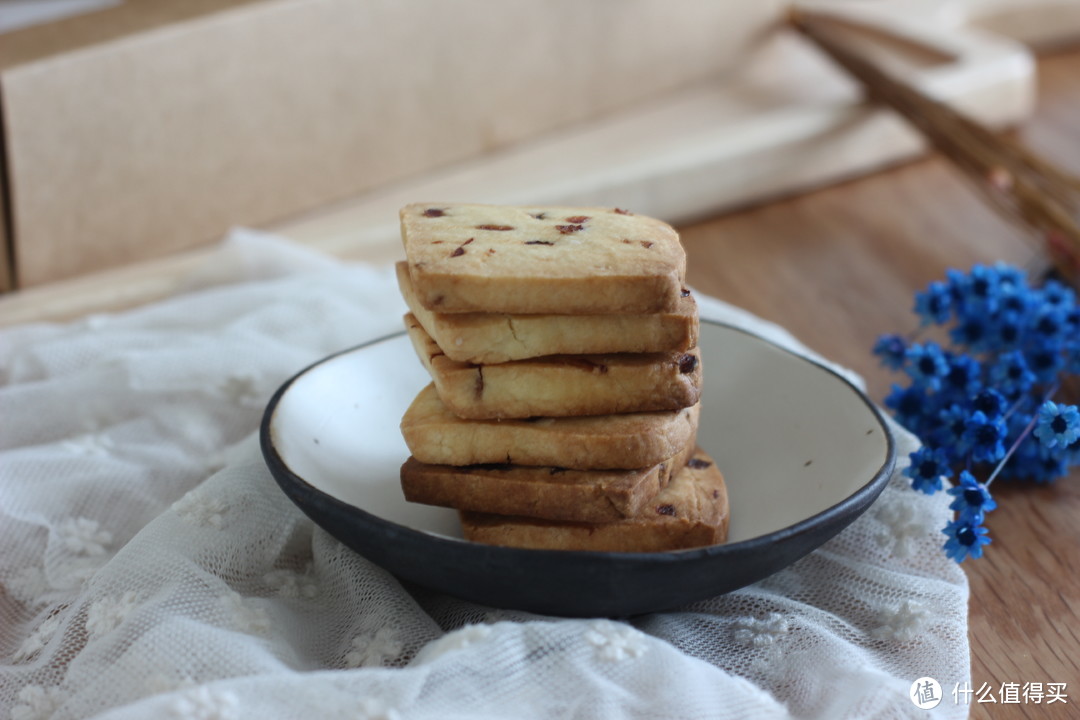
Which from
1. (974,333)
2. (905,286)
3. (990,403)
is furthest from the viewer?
(905,286)

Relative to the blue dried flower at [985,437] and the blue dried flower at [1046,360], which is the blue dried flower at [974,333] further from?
the blue dried flower at [985,437]

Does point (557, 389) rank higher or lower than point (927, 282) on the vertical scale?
higher

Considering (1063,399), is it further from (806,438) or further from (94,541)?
(94,541)

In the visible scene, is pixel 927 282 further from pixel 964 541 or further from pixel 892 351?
pixel 964 541

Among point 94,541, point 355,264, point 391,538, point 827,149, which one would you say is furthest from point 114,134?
point 827,149

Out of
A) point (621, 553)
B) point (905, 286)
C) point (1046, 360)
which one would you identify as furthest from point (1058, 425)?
Result: point (905, 286)
